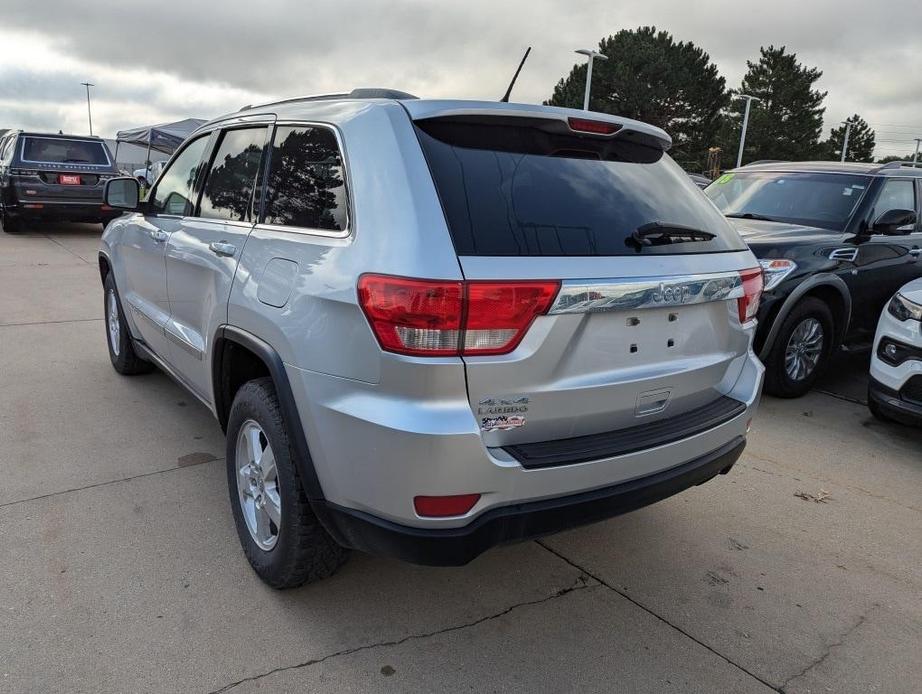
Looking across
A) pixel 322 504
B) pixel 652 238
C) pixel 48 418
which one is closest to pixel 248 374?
pixel 322 504

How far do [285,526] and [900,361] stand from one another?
404cm

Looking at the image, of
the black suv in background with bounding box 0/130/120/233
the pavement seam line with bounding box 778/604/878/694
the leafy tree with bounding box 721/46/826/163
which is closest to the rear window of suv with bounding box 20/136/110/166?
the black suv in background with bounding box 0/130/120/233

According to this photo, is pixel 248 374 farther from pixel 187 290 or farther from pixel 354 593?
pixel 354 593

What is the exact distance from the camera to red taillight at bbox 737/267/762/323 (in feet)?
9.02

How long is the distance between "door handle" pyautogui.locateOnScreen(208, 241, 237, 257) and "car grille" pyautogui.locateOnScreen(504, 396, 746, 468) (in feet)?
4.88

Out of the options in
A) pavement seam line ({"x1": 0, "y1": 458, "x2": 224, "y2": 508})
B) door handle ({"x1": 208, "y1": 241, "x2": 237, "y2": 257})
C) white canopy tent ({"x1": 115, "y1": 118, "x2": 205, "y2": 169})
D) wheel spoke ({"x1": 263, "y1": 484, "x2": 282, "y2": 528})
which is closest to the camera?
wheel spoke ({"x1": 263, "y1": 484, "x2": 282, "y2": 528})

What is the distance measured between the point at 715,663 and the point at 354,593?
1338 millimetres

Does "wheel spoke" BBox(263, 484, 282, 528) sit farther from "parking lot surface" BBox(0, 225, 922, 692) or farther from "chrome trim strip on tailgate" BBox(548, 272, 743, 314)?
"chrome trim strip on tailgate" BBox(548, 272, 743, 314)

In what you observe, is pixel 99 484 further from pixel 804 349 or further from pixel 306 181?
pixel 804 349

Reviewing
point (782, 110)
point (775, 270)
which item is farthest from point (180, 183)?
point (782, 110)

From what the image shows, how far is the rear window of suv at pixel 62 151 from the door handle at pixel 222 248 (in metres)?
Result: 12.4

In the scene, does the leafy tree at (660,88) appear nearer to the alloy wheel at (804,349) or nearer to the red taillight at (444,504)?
the alloy wheel at (804,349)

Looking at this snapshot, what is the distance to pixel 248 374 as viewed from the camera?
2.98m

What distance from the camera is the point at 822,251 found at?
5297 mm
